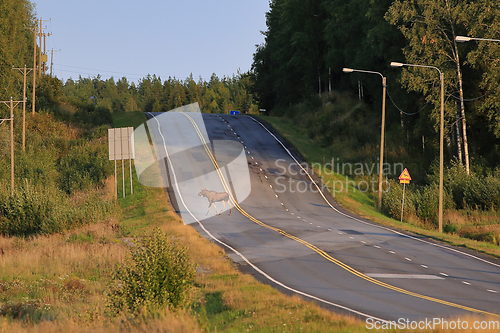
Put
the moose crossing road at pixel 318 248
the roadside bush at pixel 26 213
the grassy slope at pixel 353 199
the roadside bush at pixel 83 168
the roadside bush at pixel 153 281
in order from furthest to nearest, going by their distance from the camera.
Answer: the roadside bush at pixel 83 168 < the roadside bush at pixel 26 213 < the grassy slope at pixel 353 199 < the moose crossing road at pixel 318 248 < the roadside bush at pixel 153 281

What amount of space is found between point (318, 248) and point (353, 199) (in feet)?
51.0

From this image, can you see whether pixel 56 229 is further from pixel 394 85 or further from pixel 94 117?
pixel 94 117

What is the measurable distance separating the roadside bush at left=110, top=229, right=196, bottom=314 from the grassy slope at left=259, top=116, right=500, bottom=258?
48.4 ft

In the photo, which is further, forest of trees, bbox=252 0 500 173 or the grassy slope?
forest of trees, bbox=252 0 500 173

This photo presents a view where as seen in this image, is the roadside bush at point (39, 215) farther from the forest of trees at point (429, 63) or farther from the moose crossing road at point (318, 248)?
the forest of trees at point (429, 63)

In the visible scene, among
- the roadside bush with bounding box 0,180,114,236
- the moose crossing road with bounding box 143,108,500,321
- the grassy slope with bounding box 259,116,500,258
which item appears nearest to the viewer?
the moose crossing road with bounding box 143,108,500,321

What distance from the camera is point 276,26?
79.1 meters

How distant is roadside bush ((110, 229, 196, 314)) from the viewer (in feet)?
34.1

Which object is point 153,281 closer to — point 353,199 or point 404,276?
point 404,276

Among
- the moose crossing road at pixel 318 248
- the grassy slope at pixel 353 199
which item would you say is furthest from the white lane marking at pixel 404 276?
the grassy slope at pixel 353 199

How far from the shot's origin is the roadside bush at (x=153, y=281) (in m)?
10.4

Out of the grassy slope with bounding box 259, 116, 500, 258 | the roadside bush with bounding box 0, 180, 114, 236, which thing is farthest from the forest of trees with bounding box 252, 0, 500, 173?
the roadside bush with bounding box 0, 180, 114, 236

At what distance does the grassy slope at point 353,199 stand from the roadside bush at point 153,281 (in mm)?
14750

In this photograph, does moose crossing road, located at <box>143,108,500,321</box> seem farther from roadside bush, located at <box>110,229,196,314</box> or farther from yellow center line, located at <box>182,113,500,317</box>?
roadside bush, located at <box>110,229,196,314</box>
